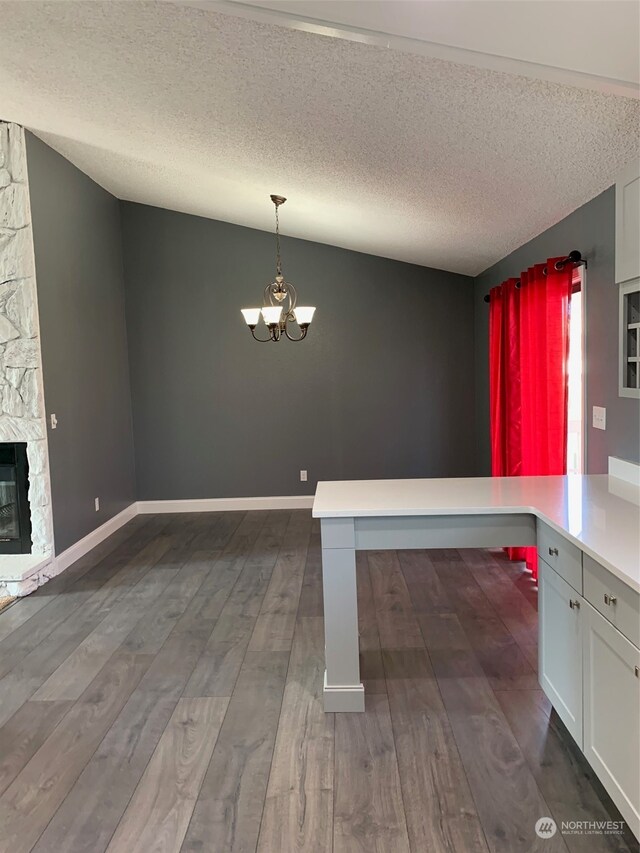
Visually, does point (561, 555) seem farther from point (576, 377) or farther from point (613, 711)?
point (576, 377)

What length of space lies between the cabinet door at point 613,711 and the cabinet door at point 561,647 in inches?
2.7

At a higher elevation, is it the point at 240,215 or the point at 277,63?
the point at 240,215

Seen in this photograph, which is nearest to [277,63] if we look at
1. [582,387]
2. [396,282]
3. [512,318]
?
[582,387]

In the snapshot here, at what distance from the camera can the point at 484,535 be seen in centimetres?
240

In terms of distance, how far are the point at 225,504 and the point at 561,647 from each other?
433 cm

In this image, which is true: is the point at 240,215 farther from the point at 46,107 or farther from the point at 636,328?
the point at 636,328

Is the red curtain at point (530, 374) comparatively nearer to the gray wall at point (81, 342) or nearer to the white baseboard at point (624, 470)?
the white baseboard at point (624, 470)

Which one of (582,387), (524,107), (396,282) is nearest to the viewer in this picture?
(524,107)

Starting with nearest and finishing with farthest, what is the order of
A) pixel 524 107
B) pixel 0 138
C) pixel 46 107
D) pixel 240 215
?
pixel 524 107, pixel 46 107, pixel 0 138, pixel 240 215

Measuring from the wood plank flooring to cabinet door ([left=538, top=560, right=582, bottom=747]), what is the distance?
18 centimetres

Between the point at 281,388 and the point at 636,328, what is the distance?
381 centimetres

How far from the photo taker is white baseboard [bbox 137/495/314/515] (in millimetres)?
6082

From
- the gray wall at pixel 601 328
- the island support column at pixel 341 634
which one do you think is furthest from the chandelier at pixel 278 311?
the island support column at pixel 341 634

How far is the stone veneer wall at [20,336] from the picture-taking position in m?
4.08
